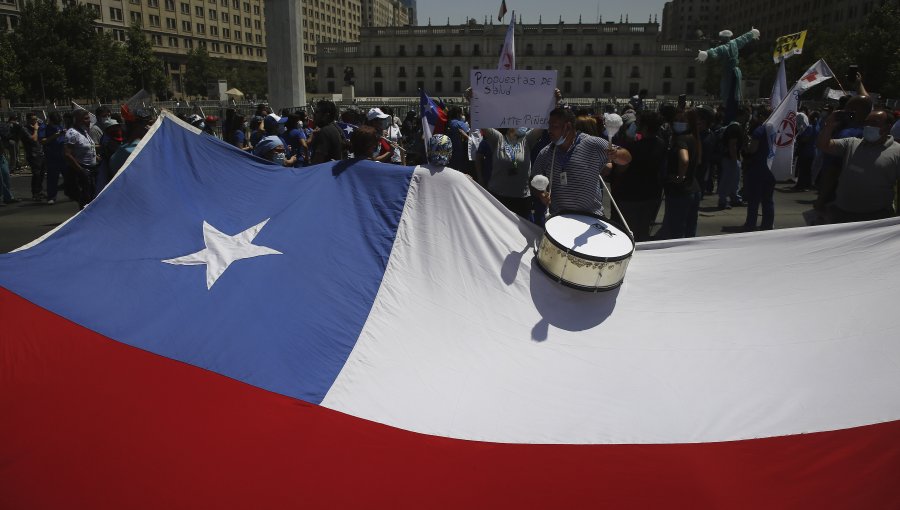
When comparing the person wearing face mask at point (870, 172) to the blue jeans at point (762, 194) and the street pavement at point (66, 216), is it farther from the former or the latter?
the street pavement at point (66, 216)

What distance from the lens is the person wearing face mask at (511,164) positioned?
279 inches

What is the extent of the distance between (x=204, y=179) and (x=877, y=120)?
629cm

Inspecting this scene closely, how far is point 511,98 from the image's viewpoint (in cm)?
585

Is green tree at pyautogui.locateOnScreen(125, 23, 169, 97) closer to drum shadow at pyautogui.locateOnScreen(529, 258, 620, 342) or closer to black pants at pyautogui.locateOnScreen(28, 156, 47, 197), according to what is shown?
black pants at pyautogui.locateOnScreen(28, 156, 47, 197)

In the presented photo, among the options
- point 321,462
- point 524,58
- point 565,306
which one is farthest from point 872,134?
point 524,58

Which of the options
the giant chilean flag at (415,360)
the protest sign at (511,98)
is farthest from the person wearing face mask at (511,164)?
the giant chilean flag at (415,360)

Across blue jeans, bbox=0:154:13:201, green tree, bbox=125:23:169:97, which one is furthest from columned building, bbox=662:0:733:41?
blue jeans, bbox=0:154:13:201

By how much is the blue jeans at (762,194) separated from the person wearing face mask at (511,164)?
4388 mm

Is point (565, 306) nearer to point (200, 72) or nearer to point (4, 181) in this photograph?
point (4, 181)

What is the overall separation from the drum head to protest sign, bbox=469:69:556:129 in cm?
144

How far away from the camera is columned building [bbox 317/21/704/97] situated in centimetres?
11306

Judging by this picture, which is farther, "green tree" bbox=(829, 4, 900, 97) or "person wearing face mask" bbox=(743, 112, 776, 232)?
"green tree" bbox=(829, 4, 900, 97)

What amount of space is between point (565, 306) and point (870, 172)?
3.68 metres

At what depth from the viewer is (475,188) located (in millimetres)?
4871
